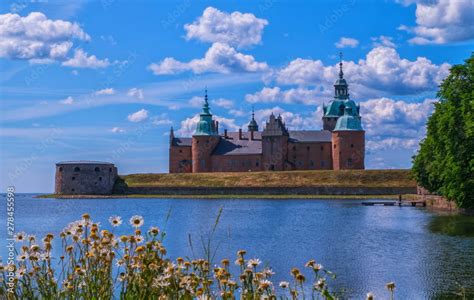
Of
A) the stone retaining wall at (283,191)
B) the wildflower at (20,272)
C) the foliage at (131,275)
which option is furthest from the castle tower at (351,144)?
the wildflower at (20,272)

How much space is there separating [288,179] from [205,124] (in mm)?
21289

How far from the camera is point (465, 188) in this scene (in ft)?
133

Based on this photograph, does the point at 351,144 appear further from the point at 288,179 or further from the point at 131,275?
the point at 131,275

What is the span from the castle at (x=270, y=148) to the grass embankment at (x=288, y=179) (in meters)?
9.18

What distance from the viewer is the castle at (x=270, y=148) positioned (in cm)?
9812

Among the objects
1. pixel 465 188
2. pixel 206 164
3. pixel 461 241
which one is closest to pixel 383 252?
pixel 461 241

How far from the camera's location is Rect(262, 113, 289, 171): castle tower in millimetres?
101500

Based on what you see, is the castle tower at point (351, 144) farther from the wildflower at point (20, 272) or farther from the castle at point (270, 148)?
the wildflower at point (20, 272)

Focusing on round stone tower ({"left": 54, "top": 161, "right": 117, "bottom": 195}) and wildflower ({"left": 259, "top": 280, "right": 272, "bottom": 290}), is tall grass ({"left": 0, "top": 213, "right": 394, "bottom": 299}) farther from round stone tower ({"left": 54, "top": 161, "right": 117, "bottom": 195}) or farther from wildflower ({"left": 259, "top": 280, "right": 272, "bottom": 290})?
round stone tower ({"left": 54, "top": 161, "right": 117, "bottom": 195})

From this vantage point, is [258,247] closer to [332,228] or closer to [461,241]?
[461,241]

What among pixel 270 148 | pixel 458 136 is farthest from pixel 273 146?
pixel 458 136

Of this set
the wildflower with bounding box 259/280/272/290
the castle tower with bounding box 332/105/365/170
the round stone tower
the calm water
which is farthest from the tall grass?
the castle tower with bounding box 332/105/365/170

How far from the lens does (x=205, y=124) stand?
106m

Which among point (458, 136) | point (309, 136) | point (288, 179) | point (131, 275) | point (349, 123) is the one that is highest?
point (349, 123)
